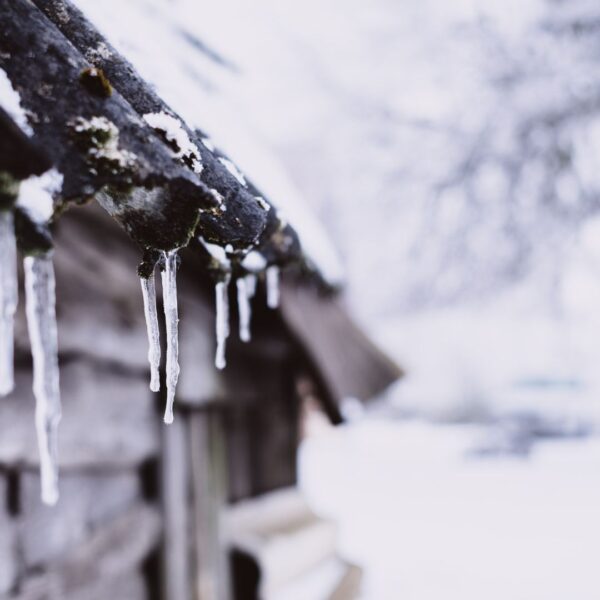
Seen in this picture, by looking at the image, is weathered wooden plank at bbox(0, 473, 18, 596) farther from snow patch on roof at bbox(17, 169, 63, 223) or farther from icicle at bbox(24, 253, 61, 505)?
snow patch on roof at bbox(17, 169, 63, 223)

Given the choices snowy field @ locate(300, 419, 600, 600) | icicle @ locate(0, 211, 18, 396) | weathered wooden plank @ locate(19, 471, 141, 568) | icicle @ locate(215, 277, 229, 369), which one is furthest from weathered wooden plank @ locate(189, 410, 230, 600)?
snowy field @ locate(300, 419, 600, 600)

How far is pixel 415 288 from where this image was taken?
820 centimetres

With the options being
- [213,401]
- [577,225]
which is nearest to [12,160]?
[213,401]

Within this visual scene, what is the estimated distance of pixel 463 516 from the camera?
7.33 metres

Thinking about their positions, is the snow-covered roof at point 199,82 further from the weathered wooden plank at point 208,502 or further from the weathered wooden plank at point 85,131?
the weathered wooden plank at point 208,502

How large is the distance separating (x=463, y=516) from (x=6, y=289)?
7544 millimetres

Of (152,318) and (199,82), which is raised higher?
(199,82)

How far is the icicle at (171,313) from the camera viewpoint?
93 cm

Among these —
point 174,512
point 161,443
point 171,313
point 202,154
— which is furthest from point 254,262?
point 174,512

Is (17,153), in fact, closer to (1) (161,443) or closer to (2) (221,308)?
(2) (221,308)

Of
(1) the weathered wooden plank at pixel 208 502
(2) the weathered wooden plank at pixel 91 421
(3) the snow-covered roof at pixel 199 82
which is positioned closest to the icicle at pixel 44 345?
(3) the snow-covered roof at pixel 199 82

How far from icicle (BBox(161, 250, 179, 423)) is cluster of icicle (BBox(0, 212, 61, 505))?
171 mm

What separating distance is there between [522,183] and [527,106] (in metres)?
0.81

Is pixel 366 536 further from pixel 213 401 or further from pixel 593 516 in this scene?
pixel 213 401
